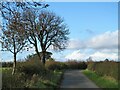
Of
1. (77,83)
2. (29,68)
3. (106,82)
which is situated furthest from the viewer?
(29,68)

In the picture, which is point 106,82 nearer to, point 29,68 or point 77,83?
point 77,83

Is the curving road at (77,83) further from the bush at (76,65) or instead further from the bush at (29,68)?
the bush at (76,65)

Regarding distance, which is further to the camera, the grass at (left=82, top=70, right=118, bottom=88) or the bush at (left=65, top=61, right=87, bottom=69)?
the bush at (left=65, top=61, right=87, bottom=69)

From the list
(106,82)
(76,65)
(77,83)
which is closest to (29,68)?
(77,83)

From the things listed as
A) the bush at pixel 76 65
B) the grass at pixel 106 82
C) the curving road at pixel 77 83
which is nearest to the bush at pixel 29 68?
the curving road at pixel 77 83

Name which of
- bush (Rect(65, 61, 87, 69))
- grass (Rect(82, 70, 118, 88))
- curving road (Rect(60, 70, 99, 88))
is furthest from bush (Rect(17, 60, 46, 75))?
bush (Rect(65, 61, 87, 69))

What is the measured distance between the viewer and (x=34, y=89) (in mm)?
20172

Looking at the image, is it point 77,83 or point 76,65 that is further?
point 76,65

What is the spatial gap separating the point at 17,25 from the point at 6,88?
13.1ft

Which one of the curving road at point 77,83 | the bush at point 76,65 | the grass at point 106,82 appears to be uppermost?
the bush at point 76,65

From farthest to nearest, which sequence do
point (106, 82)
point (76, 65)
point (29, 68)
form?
point (76, 65) < point (29, 68) < point (106, 82)

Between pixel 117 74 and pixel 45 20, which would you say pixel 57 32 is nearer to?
pixel 45 20

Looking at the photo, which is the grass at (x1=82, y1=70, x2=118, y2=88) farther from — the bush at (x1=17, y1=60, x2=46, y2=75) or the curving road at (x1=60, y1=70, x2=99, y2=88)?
the bush at (x1=17, y1=60, x2=46, y2=75)

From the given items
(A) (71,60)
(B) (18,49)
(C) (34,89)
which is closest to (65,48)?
(A) (71,60)
